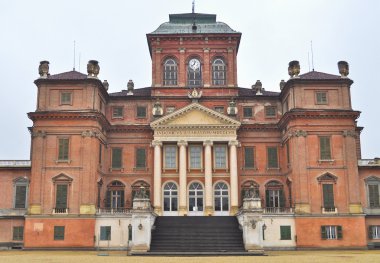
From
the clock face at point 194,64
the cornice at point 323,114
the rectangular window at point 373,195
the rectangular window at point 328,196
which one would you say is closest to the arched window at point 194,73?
the clock face at point 194,64

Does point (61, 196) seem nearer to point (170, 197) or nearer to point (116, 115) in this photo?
point (170, 197)

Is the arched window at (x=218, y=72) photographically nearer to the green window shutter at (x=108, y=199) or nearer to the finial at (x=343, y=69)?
the finial at (x=343, y=69)

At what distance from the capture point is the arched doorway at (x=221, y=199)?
49.2 m

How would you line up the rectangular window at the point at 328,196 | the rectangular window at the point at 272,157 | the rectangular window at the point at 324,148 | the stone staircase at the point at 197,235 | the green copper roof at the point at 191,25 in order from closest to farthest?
the stone staircase at the point at 197,235 < the rectangular window at the point at 328,196 < the rectangular window at the point at 324,148 < the rectangular window at the point at 272,157 < the green copper roof at the point at 191,25

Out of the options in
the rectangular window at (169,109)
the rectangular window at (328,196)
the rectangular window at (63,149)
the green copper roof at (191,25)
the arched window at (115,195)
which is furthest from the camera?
the green copper roof at (191,25)

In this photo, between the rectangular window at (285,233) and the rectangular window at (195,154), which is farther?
the rectangular window at (195,154)

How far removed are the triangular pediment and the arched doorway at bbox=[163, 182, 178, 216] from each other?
605cm

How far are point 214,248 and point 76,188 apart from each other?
14.3 metres

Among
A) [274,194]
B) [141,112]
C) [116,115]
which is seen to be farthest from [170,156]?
[274,194]

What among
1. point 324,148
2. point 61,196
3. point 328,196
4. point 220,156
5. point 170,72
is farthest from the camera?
point 170,72

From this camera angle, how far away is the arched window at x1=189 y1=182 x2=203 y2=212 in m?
49.3

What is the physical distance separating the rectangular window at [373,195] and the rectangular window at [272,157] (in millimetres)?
9093

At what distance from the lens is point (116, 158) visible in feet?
166

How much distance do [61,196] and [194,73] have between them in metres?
19.0
